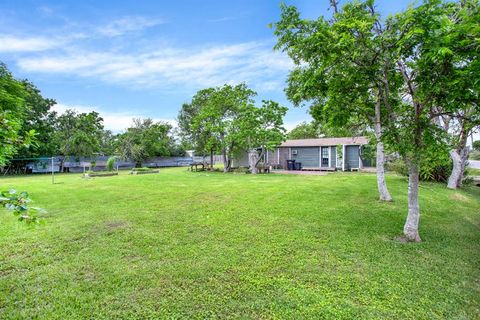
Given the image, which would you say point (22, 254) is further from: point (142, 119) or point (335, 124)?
point (142, 119)

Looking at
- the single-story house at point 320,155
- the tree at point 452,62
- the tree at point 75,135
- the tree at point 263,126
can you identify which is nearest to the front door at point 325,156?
the single-story house at point 320,155

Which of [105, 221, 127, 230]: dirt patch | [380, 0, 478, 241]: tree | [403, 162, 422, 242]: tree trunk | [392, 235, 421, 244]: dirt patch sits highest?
[380, 0, 478, 241]: tree

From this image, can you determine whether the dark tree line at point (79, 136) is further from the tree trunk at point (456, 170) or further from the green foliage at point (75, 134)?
the tree trunk at point (456, 170)

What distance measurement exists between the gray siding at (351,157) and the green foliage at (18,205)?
2006 centimetres

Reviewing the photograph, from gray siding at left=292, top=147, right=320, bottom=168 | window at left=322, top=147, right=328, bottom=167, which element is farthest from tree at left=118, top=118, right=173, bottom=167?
window at left=322, top=147, right=328, bottom=167

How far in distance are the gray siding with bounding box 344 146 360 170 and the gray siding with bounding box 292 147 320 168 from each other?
2.29 meters

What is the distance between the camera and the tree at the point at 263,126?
16.4 meters

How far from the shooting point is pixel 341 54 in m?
3.84

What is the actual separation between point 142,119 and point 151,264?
30.9 metres

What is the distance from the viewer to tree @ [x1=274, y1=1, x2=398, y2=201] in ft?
12.1

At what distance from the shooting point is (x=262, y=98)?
16938mm

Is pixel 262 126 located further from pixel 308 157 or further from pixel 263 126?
pixel 308 157

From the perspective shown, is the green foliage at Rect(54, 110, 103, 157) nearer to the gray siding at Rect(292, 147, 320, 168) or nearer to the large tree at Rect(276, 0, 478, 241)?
the gray siding at Rect(292, 147, 320, 168)

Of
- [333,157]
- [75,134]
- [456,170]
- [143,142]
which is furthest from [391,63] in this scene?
[143,142]
